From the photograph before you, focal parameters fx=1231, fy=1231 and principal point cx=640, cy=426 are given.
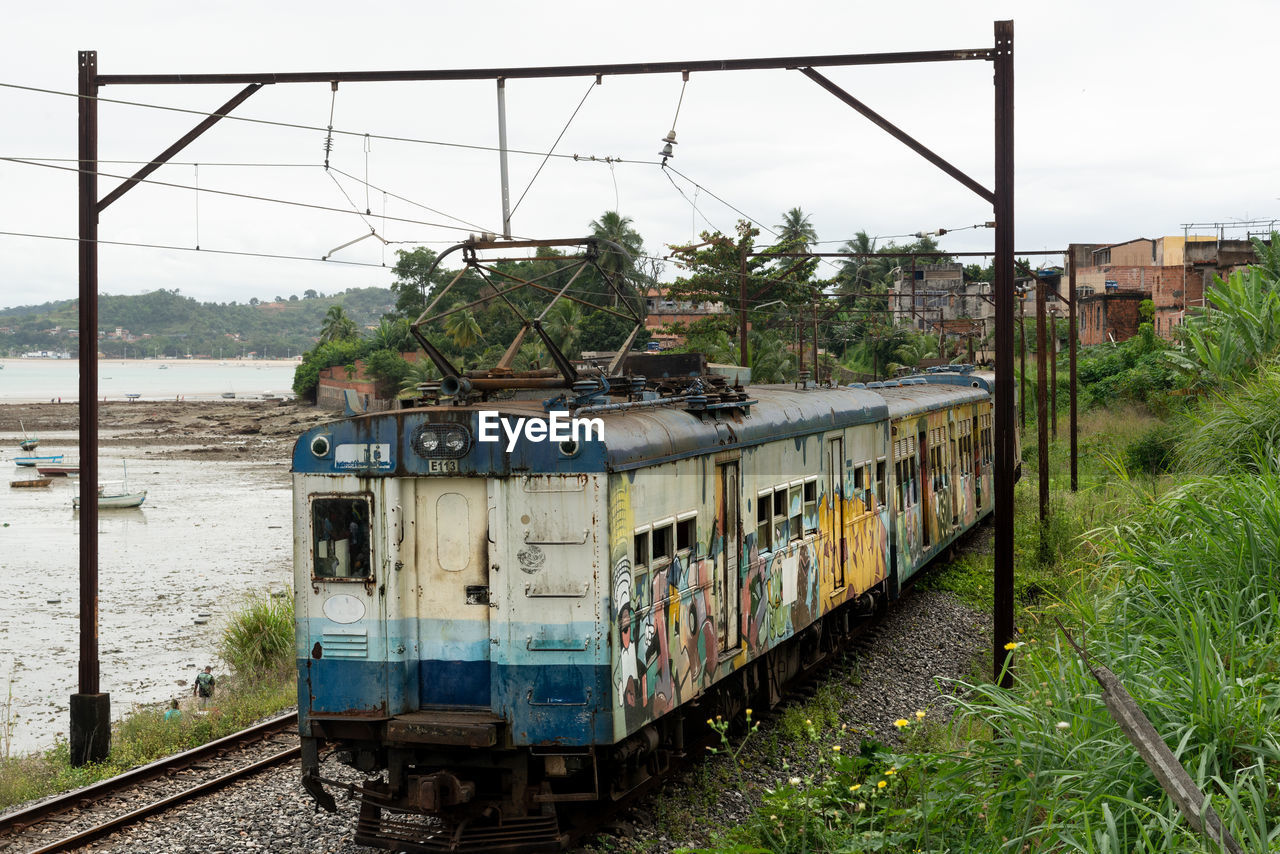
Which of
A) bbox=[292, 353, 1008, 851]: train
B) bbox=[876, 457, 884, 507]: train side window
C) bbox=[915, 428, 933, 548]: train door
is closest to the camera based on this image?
bbox=[292, 353, 1008, 851]: train

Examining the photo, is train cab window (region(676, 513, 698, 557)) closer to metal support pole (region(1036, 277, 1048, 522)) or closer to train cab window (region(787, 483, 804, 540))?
train cab window (region(787, 483, 804, 540))

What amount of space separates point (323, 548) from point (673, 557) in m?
2.40

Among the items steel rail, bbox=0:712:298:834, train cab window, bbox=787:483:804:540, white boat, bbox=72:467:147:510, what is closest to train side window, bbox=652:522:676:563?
train cab window, bbox=787:483:804:540

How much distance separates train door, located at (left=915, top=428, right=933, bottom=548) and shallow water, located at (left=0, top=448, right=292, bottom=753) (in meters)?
10.5

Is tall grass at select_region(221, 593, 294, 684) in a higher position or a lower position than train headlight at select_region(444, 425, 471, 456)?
lower

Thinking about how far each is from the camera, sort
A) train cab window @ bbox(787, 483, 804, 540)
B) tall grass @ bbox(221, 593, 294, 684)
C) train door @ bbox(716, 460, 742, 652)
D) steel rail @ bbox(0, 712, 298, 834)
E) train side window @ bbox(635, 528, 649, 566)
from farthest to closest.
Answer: tall grass @ bbox(221, 593, 294, 684)
train cab window @ bbox(787, 483, 804, 540)
train door @ bbox(716, 460, 742, 652)
steel rail @ bbox(0, 712, 298, 834)
train side window @ bbox(635, 528, 649, 566)

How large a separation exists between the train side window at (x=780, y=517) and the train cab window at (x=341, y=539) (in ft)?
13.2

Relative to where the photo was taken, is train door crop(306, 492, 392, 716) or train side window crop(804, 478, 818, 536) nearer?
train door crop(306, 492, 392, 716)

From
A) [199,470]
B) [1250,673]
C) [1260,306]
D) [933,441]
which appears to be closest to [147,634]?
[933,441]

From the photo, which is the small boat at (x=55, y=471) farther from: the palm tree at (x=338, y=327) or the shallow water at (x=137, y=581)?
the palm tree at (x=338, y=327)

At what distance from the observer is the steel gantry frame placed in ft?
34.6

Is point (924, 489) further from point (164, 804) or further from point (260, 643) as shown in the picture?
point (164, 804)
